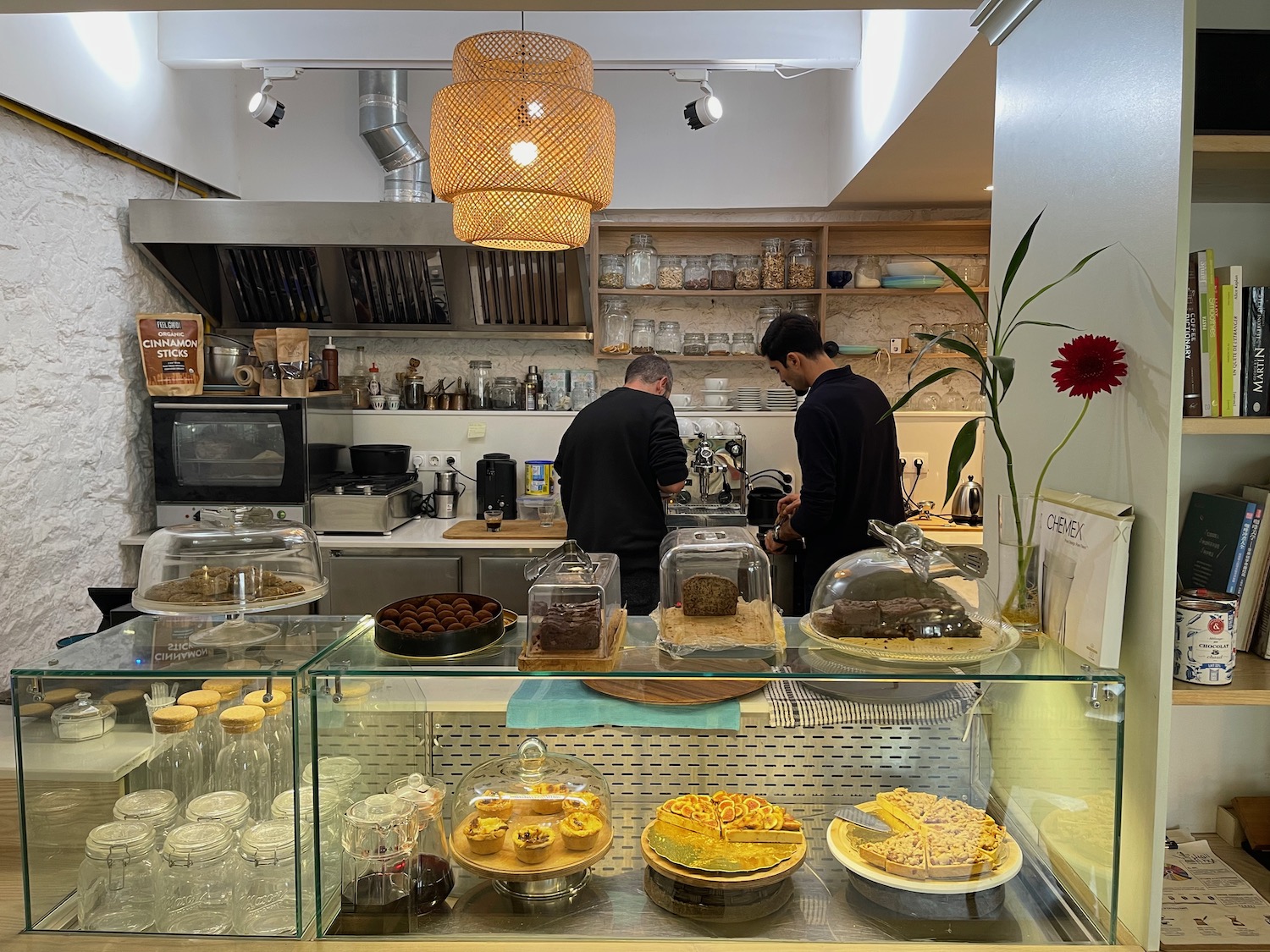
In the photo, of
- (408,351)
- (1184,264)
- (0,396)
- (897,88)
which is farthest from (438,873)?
(408,351)

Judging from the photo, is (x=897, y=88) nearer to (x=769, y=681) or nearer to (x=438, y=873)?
(x=769, y=681)

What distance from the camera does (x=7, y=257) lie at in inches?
133

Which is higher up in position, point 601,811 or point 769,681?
point 769,681

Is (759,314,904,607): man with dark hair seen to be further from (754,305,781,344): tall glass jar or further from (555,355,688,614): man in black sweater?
(754,305,781,344): tall glass jar

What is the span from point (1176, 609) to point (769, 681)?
0.61 metres

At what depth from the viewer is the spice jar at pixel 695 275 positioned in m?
4.92

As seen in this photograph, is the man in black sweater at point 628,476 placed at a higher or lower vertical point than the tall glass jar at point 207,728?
higher

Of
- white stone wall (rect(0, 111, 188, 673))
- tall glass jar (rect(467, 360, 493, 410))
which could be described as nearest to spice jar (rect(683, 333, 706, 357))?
tall glass jar (rect(467, 360, 493, 410))

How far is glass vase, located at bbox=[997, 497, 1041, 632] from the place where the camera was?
1537mm

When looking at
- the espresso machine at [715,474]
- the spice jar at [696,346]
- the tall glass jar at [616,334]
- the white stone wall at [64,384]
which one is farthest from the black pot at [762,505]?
the white stone wall at [64,384]

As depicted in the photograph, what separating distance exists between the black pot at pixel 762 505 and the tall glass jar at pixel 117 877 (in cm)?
339

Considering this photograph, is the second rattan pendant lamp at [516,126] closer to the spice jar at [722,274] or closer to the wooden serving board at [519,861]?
the wooden serving board at [519,861]

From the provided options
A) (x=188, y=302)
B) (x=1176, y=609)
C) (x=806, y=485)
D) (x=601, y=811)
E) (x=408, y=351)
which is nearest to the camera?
(x=1176, y=609)

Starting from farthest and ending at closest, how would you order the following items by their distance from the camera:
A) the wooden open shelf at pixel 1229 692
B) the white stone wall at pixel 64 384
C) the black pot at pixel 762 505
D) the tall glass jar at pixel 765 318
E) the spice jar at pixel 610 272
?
1. the tall glass jar at pixel 765 318
2. the spice jar at pixel 610 272
3. the black pot at pixel 762 505
4. the white stone wall at pixel 64 384
5. the wooden open shelf at pixel 1229 692
